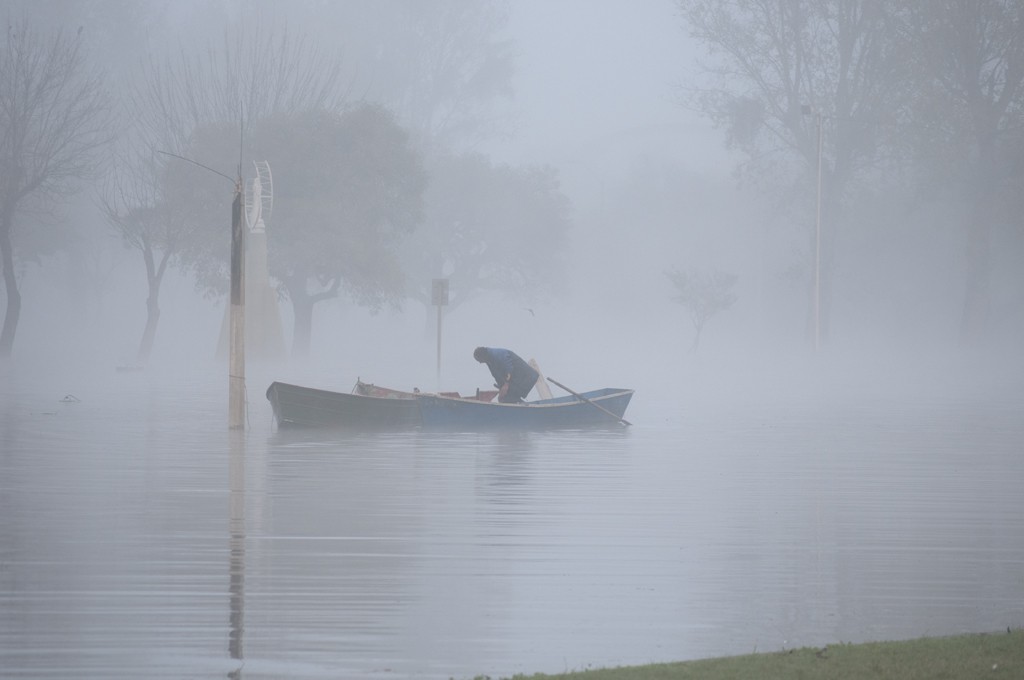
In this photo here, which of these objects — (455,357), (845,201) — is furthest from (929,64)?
(455,357)

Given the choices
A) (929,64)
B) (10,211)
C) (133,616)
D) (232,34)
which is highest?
(232,34)

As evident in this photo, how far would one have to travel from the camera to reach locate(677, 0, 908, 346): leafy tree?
63.5 meters

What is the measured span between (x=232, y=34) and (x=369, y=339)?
786 inches

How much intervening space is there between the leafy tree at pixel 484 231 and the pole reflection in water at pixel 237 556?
62.8m

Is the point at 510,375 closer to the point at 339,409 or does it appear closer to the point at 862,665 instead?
the point at 339,409

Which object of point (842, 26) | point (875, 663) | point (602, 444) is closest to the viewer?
point (875, 663)

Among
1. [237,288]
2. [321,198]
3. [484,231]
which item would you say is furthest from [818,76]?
[237,288]

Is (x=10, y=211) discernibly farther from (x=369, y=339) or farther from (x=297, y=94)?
(x=369, y=339)

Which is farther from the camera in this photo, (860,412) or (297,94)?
(297,94)

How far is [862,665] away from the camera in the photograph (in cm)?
728

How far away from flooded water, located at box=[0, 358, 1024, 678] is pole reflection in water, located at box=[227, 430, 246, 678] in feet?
0.13

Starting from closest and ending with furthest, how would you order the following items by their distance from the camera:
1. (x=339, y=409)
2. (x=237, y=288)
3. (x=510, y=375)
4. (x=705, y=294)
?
(x=237, y=288), (x=339, y=409), (x=510, y=375), (x=705, y=294)

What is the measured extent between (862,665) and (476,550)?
513 centimetres

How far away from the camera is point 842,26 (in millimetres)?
64062
